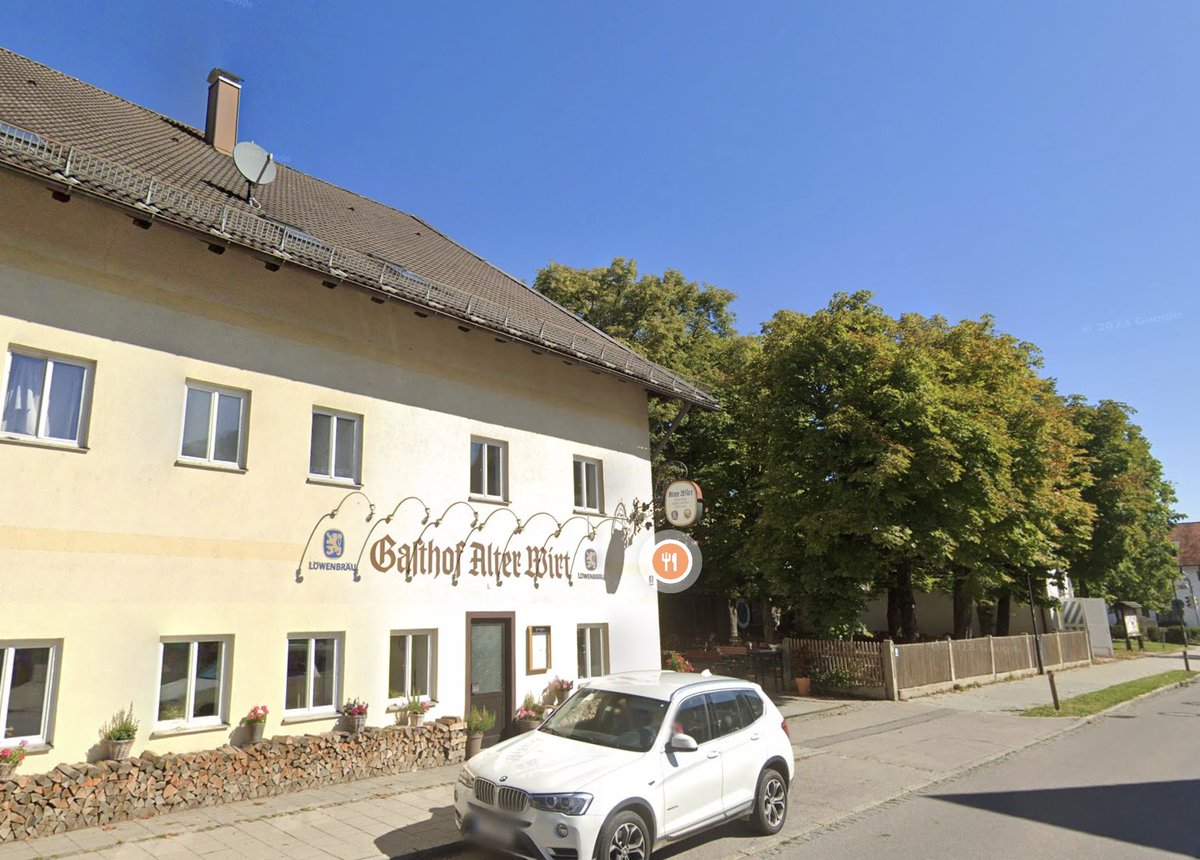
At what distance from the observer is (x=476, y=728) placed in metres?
11.4

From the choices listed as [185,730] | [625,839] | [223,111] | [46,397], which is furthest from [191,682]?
[223,111]

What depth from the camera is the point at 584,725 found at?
7.57m

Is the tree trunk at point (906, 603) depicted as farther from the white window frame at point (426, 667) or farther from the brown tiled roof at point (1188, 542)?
the brown tiled roof at point (1188, 542)

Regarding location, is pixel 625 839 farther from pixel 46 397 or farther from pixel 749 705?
pixel 46 397

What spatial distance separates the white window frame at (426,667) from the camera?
11.2 meters

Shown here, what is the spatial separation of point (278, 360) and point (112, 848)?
20.0ft

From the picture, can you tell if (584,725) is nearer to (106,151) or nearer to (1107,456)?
(106,151)

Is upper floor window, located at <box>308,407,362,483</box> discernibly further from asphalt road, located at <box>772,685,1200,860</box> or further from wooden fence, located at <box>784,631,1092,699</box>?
wooden fence, located at <box>784,631,1092,699</box>

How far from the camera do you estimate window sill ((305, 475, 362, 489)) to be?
10.5 metres

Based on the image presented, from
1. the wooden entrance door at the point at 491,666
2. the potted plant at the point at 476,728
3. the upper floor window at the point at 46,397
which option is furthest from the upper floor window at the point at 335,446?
the potted plant at the point at 476,728

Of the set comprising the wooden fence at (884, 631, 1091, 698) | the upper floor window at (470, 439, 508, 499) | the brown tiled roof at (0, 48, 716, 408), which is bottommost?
the wooden fence at (884, 631, 1091, 698)

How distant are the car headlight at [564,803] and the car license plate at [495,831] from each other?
1.15 ft

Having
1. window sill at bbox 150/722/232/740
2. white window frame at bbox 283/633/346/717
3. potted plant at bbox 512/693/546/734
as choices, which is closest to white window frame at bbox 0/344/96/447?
window sill at bbox 150/722/232/740

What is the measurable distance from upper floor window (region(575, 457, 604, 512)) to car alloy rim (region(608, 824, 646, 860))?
8.57m
